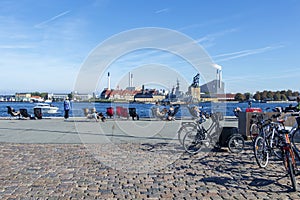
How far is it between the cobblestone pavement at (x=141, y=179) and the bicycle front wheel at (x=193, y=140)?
0.54 m

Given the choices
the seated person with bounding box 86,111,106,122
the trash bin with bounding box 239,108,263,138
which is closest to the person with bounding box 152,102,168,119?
the seated person with bounding box 86,111,106,122

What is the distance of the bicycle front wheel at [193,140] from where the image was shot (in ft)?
26.6

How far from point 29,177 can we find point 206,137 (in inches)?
188

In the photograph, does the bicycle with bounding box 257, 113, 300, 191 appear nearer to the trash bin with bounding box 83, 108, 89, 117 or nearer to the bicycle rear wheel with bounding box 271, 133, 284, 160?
the bicycle rear wheel with bounding box 271, 133, 284, 160

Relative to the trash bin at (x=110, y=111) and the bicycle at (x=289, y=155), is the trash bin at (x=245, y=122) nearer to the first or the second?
the bicycle at (x=289, y=155)

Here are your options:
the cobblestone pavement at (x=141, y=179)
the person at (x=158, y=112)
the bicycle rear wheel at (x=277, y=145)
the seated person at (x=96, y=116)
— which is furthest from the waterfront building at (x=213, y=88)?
the seated person at (x=96, y=116)

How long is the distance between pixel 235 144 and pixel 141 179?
370 centimetres

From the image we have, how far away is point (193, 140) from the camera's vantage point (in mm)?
8133

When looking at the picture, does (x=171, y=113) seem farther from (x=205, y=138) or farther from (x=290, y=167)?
(x=290, y=167)

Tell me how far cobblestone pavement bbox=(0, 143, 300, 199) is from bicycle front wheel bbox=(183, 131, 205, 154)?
536 millimetres

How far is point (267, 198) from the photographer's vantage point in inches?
170

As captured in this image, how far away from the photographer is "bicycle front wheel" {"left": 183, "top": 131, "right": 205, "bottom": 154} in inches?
319

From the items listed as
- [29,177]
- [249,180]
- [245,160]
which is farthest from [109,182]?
[245,160]

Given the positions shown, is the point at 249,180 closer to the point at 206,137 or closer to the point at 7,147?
the point at 206,137
